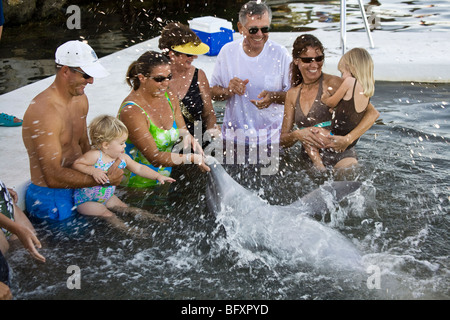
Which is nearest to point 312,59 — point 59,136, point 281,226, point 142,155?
point 281,226

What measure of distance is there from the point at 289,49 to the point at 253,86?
12.1 ft

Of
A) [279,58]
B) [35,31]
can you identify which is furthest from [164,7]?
[279,58]

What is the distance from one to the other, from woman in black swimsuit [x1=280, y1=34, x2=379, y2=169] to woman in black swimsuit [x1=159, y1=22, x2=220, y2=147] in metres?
0.85

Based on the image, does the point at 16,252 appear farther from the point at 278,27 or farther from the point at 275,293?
the point at 278,27

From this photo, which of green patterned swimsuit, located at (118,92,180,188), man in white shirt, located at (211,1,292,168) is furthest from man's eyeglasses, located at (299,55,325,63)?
green patterned swimsuit, located at (118,92,180,188)

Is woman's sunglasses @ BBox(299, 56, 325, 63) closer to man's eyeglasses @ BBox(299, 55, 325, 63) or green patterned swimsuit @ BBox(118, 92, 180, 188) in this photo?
man's eyeglasses @ BBox(299, 55, 325, 63)

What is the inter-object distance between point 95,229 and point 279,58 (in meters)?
2.70

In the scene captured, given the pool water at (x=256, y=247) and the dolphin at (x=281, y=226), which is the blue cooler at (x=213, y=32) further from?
the dolphin at (x=281, y=226)

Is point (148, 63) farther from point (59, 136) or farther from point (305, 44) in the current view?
point (305, 44)

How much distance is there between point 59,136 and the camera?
4176 millimetres

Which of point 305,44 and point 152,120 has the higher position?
point 305,44

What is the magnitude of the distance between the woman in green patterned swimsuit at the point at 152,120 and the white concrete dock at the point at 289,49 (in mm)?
1082

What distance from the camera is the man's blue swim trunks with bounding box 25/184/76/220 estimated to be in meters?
4.29

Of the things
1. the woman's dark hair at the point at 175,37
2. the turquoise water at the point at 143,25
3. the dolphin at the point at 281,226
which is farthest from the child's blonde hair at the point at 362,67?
the turquoise water at the point at 143,25
